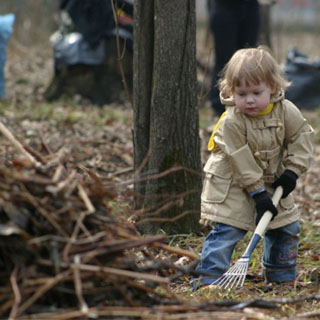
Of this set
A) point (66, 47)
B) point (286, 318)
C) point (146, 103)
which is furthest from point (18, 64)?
point (286, 318)

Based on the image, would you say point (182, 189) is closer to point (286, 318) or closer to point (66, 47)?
point (286, 318)

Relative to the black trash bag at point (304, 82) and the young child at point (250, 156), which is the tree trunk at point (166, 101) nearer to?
the young child at point (250, 156)

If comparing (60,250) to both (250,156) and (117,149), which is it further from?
(117,149)

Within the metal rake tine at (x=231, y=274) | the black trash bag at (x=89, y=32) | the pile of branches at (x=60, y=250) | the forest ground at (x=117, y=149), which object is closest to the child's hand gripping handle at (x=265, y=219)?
the metal rake tine at (x=231, y=274)

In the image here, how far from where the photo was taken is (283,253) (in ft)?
13.5

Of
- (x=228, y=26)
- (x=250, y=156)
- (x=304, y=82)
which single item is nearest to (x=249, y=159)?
(x=250, y=156)

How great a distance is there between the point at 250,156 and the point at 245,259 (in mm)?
569

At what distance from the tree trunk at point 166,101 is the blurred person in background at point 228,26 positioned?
346 centimetres

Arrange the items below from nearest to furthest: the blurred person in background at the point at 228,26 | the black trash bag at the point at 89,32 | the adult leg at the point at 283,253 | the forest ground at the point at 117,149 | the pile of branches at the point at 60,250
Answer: the pile of branches at the point at 60,250
the forest ground at the point at 117,149
the adult leg at the point at 283,253
the blurred person in background at the point at 228,26
the black trash bag at the point at 89,32

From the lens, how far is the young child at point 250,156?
380 centimetres

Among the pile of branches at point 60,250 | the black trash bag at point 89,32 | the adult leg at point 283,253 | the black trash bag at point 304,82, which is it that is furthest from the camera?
the black trash bag at point 304,82

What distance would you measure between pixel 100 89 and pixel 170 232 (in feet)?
17.6

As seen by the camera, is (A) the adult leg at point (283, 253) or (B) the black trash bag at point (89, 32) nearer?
(A) the adult leg at point (283, 253)

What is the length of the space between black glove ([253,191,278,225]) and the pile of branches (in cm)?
124
